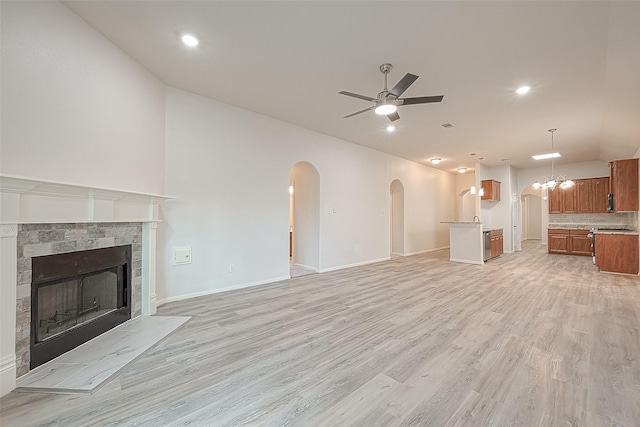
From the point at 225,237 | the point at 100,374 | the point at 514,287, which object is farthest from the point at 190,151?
the point at 514,287

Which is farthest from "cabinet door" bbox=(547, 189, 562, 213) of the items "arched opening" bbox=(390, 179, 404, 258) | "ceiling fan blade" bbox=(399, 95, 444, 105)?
"ceiling fan blade" bbox=(399, 95, 444, 105)

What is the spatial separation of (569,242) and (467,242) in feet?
14.4

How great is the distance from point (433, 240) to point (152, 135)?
940 centimetres

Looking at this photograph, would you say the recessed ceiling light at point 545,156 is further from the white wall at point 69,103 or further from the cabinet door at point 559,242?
the white wall at point 69,103

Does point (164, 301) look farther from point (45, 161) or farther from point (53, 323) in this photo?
point (45, 161)

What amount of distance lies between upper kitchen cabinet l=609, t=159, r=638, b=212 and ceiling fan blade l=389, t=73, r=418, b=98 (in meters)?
6.80

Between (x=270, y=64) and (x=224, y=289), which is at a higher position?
(x=270, y=64)

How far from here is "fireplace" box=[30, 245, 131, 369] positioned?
87.2 inches

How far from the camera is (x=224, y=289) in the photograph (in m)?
4.42


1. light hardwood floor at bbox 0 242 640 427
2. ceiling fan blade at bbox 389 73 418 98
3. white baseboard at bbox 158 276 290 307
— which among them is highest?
ceiling fan blade at bbox 389 73 418 98

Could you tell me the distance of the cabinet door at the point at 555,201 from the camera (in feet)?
29.9

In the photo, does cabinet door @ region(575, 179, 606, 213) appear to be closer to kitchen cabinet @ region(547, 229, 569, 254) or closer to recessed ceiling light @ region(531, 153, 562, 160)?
kitchen cabinet @ region(547, 229, 569, 254)

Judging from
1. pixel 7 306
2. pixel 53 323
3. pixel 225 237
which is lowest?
pixel 53 323

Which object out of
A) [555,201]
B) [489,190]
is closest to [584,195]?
[555,201]
